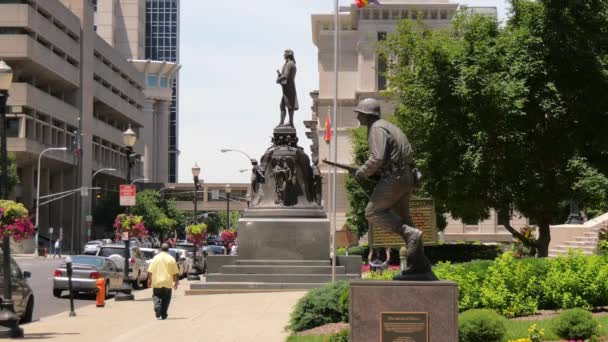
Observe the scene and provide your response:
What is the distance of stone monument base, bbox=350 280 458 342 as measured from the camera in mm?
11617

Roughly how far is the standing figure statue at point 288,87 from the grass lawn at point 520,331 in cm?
1780

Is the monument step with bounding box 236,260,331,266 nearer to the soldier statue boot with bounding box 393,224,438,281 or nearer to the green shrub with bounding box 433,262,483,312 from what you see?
the green shrub with bounding box 433,262,483,312

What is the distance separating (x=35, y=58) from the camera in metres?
82.3

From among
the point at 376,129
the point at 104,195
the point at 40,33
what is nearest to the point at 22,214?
the point at 376,129

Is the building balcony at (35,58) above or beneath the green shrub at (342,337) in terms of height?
above

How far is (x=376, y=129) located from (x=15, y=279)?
12.6 meters

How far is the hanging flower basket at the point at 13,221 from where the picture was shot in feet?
63.4

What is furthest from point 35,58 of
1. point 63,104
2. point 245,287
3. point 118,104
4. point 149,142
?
point 149,142

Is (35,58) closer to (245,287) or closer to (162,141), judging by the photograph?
(245,287)

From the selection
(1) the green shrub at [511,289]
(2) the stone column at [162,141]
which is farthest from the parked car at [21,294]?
(2) the stone column at [162,141]

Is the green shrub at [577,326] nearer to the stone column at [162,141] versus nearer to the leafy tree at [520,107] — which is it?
the leafy tree at [520,107]

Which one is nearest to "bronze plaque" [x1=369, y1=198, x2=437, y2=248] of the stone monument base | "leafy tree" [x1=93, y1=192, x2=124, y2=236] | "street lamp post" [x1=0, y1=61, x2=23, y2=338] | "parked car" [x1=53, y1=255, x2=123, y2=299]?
"street lamp post" [x1=0, y1=61, x2=23, y2=338]

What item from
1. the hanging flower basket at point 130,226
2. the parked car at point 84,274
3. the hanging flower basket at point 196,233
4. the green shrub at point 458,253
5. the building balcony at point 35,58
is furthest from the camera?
the building balcony at point 35,58

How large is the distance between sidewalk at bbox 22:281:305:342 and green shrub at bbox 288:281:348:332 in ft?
1.27
